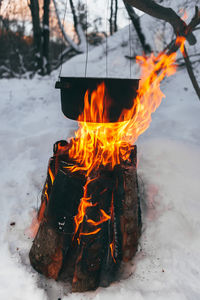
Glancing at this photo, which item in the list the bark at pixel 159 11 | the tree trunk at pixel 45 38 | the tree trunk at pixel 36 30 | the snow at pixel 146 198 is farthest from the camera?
the tree trunk at pixel 45 38

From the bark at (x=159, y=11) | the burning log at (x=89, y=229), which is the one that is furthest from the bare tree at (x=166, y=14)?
the burning log at (x=89, y=229)

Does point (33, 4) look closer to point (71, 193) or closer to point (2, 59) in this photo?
point (71, 193)

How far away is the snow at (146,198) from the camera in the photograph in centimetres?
213

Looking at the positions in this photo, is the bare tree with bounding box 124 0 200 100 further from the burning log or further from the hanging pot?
the burning log

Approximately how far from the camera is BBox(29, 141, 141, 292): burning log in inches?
84.0

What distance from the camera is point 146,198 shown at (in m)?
3.02

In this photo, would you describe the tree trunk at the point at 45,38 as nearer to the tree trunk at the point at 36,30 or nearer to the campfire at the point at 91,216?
the tree trunk at the point at 36,30

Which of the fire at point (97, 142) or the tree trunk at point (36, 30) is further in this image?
the tree trunk at point (36, 30)

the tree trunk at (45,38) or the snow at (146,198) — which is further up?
the tree trunk at (45,38)

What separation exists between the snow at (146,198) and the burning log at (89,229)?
13cm

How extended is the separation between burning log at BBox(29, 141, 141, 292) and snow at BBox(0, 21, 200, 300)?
0.13 meters

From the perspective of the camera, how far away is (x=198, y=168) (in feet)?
11.1

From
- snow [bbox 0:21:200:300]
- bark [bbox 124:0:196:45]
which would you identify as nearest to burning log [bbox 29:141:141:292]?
snow [bbox 0:21:200:300]

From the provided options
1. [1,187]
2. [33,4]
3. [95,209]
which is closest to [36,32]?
[33,4]
